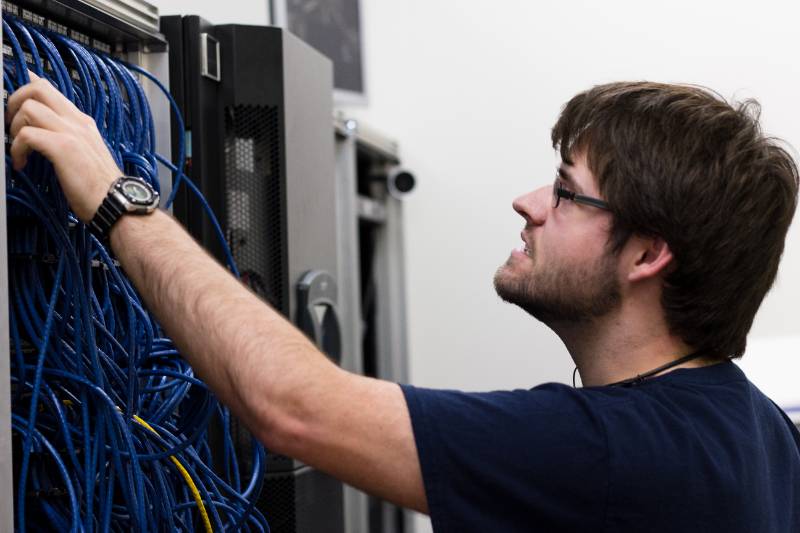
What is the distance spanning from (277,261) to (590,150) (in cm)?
76

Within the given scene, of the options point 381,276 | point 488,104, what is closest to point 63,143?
point 381,276

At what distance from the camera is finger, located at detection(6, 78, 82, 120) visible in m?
1.09

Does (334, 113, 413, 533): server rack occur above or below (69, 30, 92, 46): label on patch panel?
below

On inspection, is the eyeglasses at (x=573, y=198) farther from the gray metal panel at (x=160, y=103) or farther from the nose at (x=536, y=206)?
the gray metal panel at (x=160, y=103)

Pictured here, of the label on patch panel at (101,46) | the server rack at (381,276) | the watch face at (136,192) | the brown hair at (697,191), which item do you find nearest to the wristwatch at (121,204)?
the watch face at (136,192)

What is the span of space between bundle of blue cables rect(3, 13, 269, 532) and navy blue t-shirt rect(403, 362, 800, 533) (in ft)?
1.29

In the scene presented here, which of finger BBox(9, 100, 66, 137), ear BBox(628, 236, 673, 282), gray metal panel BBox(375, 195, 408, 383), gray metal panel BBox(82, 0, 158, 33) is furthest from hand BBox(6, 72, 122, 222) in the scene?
gray metal panel BBox(375, 195, 408, 383)

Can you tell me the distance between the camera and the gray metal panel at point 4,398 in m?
1.03

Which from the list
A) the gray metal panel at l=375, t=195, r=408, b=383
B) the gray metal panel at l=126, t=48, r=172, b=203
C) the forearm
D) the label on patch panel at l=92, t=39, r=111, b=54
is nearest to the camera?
the forearm

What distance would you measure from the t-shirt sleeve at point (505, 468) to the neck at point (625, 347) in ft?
0.63

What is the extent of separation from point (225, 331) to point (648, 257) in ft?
1.74

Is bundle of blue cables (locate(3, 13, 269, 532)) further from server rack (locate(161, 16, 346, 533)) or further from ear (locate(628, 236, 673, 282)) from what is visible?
ear (locate(628, 236, 673, 282))

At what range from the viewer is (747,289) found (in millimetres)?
1261

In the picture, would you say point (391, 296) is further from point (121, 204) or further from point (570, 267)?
point (121, 204)
